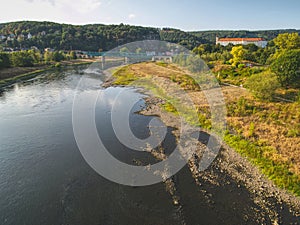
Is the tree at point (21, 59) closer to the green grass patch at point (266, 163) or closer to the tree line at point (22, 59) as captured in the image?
the tree line at point (22, 59)

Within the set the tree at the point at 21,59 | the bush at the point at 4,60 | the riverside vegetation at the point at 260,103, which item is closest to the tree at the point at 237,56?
the riverside vegetation at the point at 260,103

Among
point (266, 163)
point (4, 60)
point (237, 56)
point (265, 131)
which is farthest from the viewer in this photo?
point (4, 60)

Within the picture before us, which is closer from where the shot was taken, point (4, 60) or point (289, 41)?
point (289, 41)

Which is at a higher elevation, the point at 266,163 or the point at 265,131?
the point at 265,131

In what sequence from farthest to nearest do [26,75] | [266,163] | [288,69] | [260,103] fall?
[26,75]
[288,69]
[260,103]
[266,163]

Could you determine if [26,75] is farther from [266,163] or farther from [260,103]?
[266,163]

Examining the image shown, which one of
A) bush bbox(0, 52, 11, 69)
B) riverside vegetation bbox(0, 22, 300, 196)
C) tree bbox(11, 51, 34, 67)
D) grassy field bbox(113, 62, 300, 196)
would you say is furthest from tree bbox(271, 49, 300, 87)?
tree bbox(11, 51, 34, 67)

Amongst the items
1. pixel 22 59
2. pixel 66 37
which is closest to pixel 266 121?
pixel 22 59
